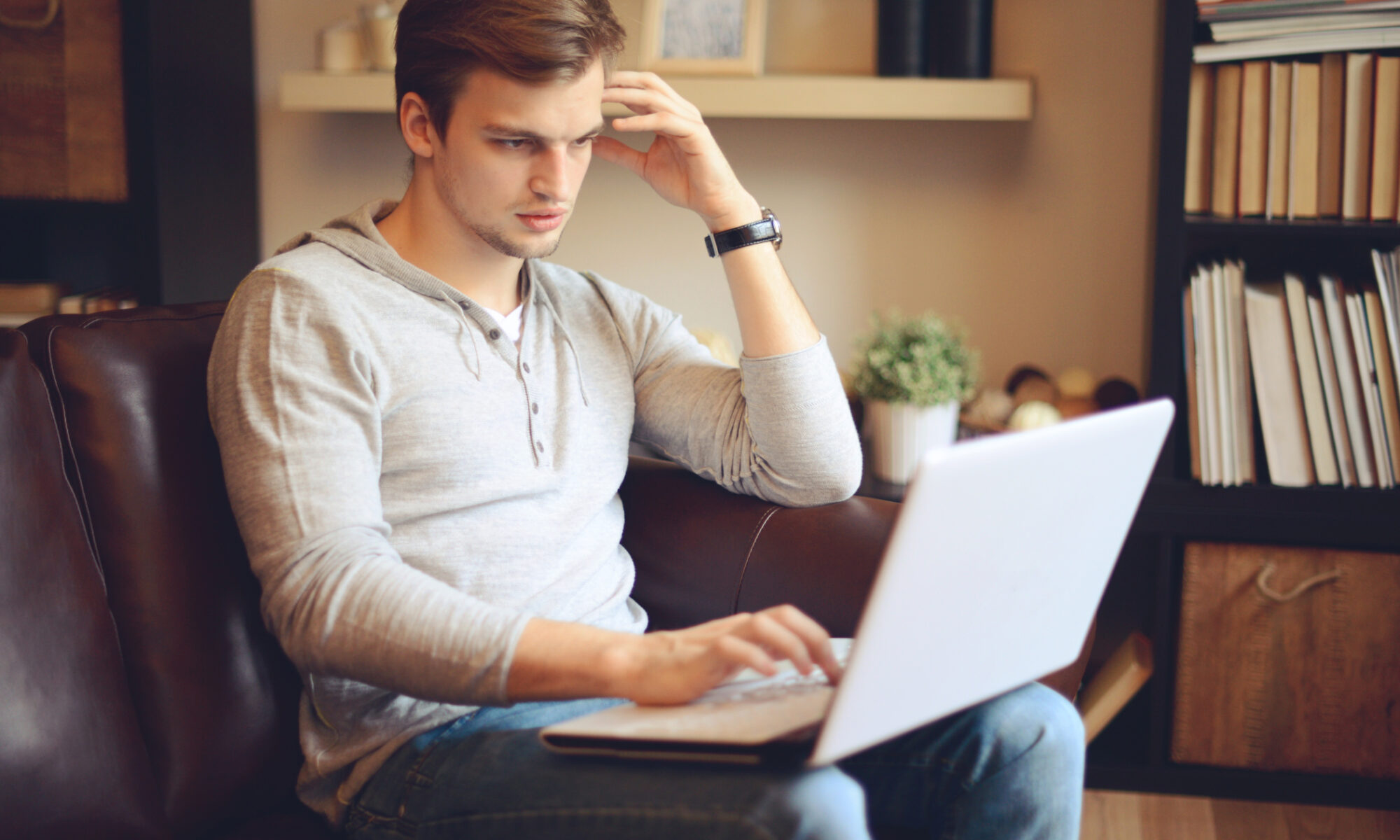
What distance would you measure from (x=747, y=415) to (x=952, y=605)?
0.53 meters

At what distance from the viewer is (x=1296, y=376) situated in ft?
5.24

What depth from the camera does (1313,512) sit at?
1.61 metres

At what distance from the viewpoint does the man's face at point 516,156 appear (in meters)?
1.07

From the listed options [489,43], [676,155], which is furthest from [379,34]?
[489,43]

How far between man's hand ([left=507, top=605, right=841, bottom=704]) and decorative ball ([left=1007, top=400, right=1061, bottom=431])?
102cm

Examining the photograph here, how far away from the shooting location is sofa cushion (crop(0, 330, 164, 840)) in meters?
0.88

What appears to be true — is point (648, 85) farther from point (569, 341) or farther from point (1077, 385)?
point (1077, 385)

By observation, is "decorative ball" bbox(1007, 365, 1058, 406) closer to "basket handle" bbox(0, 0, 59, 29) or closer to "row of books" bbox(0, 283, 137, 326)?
"row of books" bbox(0, 283, 137, 326)

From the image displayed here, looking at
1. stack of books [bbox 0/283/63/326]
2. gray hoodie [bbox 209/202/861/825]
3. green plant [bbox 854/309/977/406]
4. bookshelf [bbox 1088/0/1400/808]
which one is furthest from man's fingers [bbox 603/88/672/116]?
stack of books [bbox 0/283/63/326]

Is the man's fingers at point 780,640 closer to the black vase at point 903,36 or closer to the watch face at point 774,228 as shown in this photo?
the watch face at point 774,228

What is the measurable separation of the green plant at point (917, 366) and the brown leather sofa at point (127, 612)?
1.03 meters

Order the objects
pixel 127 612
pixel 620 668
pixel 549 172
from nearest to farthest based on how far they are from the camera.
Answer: pixel 620 668 < pixel 127 612 < pixel 549 172


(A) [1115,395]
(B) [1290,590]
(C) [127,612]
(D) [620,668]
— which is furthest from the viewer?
(A) [1115,395]

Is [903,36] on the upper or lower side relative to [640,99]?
upper
